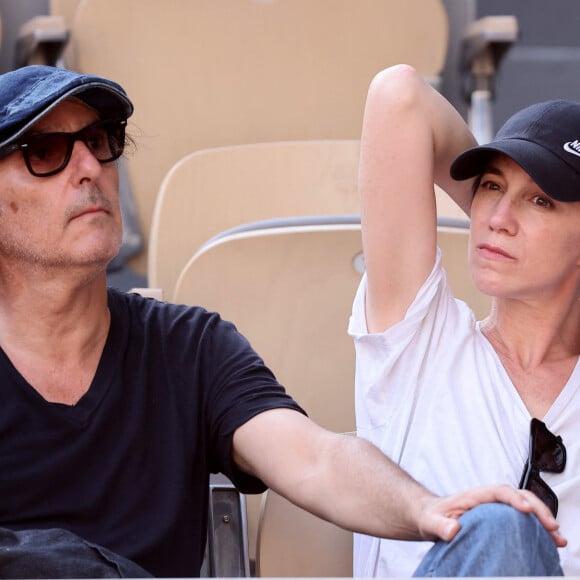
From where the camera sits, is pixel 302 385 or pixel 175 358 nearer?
pixel 175 358

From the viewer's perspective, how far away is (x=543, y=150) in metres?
1.43

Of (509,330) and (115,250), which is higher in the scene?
(115,250)

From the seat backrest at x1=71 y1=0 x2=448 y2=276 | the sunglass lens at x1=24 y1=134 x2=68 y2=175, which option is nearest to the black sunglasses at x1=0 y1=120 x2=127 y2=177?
the sunglass lens at x1=24 y1=134 x2=68 y2=175

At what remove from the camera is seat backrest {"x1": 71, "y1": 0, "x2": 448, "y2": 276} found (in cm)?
254

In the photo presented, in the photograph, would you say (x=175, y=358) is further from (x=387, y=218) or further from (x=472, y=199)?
(x=472, y=199)

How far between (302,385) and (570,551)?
492 millimetres

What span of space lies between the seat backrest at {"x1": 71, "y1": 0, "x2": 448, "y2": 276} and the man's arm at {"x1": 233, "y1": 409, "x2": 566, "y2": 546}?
49.1 inches

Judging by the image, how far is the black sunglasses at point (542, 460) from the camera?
1345 mm

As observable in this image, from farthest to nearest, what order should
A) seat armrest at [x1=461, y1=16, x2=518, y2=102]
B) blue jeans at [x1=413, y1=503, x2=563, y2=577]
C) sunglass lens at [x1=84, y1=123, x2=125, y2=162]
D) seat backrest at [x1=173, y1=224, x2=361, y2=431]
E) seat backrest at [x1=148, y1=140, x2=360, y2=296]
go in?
seat armrest at [x1=461, y1=16, x2=518, y2=102]
seat backrest at [x1=148, y1=140, x2=360, y2=296]
seat backrest at [x1=173, y1=224, x2=361, y2=431]
sunglass lens at [x1=84, y1=123, x2=125, y2=162]
blue jeans at [x1=413, y1=503, x2=563, y2=577]

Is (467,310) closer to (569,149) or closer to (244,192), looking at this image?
(569,149)

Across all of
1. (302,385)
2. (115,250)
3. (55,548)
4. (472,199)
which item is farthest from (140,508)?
(472,199)

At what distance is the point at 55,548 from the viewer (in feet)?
3.91

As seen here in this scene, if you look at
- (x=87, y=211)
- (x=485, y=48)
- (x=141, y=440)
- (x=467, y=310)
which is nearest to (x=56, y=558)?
(x=141, y=440)

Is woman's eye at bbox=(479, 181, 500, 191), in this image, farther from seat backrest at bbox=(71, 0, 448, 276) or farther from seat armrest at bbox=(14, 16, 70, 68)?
seat armrest at bbox=(14, 16, 70, 68)
